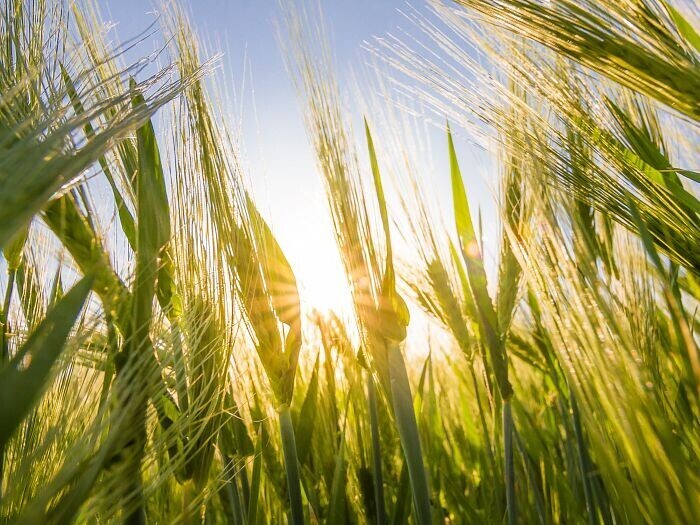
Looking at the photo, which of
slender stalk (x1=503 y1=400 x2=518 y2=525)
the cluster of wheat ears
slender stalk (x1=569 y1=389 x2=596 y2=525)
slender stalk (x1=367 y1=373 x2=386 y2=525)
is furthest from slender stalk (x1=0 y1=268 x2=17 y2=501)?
slender stalk (x1=569 y1=389 x2=596 y2=525)

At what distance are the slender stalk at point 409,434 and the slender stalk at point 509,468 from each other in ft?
0.86

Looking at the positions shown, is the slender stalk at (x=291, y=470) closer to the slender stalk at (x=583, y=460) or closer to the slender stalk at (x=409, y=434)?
the slender stalk at (x=409, y=434)

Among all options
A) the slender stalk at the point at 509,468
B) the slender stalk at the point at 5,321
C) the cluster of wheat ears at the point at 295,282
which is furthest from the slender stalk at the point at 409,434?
the slender stalk at the point at 5,321

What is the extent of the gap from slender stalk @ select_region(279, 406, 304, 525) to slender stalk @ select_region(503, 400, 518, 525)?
1.23 ft

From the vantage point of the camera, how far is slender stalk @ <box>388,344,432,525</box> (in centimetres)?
77

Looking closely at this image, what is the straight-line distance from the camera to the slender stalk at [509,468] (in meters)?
0.98

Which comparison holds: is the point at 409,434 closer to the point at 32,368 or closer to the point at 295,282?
the point at 295,282

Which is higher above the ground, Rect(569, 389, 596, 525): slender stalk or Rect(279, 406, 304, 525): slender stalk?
Rect(569, 389, 596, 525): slender stalk

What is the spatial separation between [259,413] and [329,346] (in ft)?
0.82

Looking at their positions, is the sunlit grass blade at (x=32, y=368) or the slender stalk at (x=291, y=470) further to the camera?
the slender stalk at (x=291, y=470)

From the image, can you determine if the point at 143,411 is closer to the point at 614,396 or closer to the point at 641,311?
the point at 614,396

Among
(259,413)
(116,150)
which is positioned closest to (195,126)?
(116,150)

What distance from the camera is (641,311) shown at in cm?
77

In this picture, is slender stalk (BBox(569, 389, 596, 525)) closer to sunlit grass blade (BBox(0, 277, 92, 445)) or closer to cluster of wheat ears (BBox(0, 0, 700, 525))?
cluster of wheat ears (BBox(0, 0, 700, 525))
